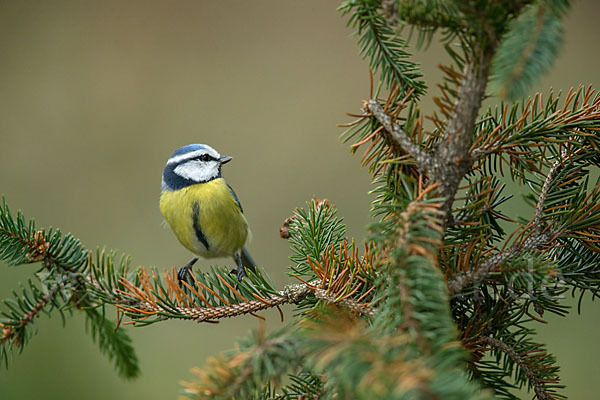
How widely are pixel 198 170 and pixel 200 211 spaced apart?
5.8 inches

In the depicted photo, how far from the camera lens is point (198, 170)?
1.23 m

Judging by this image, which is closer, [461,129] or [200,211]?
[461,129]

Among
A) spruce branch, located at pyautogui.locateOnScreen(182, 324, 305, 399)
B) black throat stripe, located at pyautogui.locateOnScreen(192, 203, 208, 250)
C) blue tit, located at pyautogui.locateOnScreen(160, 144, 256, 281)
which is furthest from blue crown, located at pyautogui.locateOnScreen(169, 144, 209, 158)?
spruce branch, located at pyautogui.locateOnScreen(182, 324, 305, 399)

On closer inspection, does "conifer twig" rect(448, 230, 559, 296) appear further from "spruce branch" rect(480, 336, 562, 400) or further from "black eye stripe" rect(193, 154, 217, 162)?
"black eye stripe" rect(193, 154, 217, 162)

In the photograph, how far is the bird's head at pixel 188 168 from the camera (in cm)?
119

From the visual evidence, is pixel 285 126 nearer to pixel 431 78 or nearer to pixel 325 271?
pixel 431 78

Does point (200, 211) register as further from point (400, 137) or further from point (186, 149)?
point (400, 137)

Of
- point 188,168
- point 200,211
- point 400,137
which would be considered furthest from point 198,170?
point 400,137

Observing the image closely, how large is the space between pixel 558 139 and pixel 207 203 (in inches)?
31.1

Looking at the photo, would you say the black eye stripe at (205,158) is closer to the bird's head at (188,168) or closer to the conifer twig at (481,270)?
the bird's head at (188,168)

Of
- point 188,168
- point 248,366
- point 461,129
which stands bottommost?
point 248,366

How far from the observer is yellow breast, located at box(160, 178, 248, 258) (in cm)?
112

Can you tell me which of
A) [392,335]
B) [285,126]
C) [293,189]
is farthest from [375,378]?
[285,126]

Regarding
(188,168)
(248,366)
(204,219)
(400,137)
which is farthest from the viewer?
(188,168)
